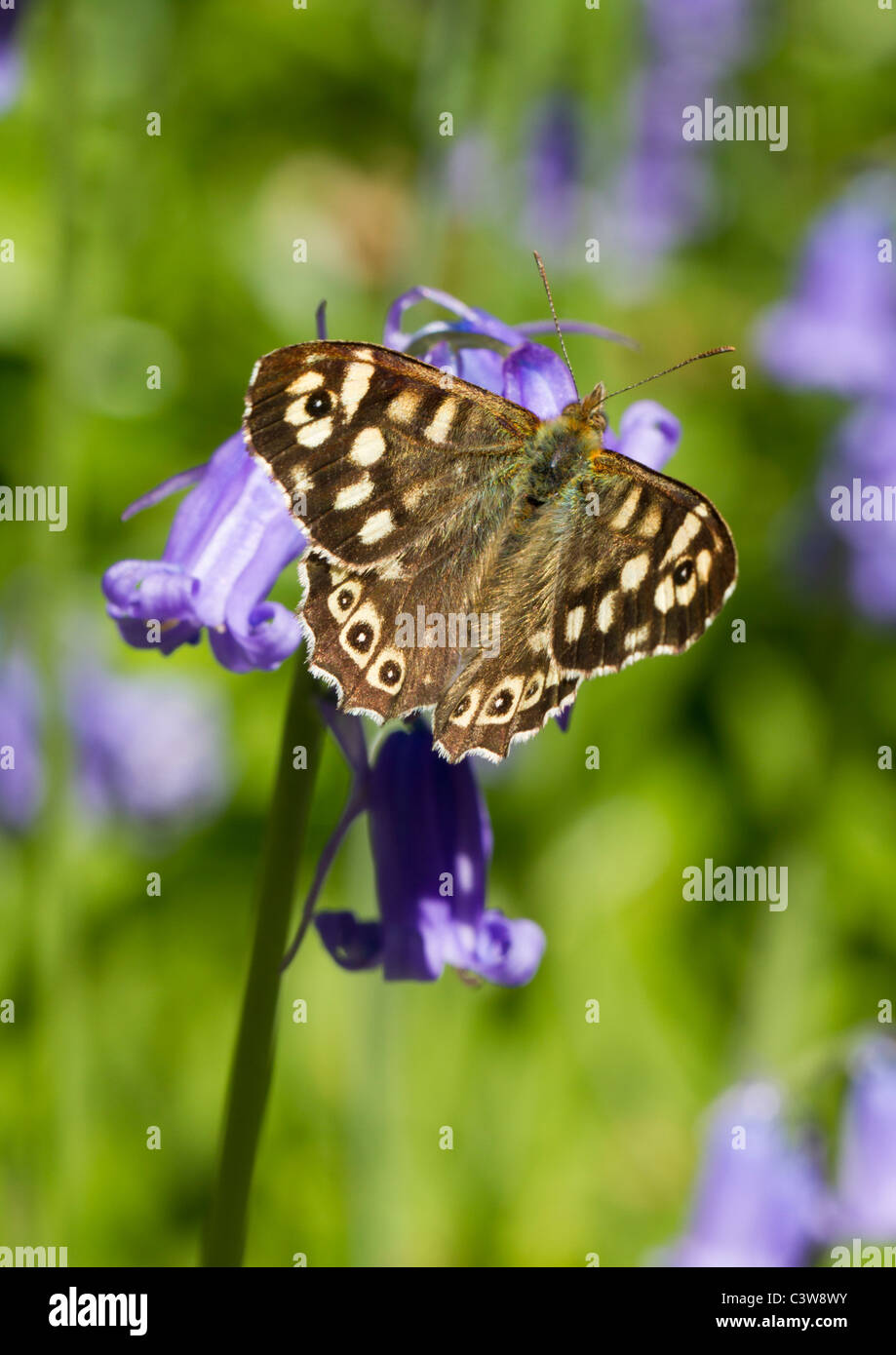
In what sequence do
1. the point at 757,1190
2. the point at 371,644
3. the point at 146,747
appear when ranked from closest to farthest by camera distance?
the point at 371,644
the point at 757,1190
the point at 146,747

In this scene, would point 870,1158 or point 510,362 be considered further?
point 870,1158

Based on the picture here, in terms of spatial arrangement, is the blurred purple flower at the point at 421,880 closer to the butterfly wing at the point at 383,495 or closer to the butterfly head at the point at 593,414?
the butterfly wing at the point at 383,495

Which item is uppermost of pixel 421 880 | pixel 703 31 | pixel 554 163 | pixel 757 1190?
pixel 703 31

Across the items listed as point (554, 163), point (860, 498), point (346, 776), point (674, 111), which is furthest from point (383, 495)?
point (674, 111)

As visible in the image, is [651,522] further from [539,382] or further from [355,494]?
[355,494]

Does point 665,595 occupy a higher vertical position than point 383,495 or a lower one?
lower

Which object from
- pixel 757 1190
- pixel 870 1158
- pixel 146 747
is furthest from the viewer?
pixel 146 747
